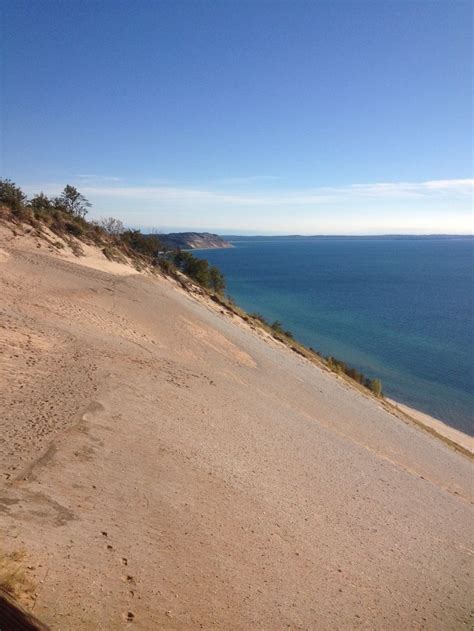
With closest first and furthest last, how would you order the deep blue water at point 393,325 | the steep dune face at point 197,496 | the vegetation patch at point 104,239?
the steep dune face at point 197,496 < the vegetation patch at point 104,239 < the deep blue water at point 393,325

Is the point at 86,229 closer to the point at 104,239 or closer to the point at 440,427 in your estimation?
the point at 104,239

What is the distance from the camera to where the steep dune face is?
6160 millimetres

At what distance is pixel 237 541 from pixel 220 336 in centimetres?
1518

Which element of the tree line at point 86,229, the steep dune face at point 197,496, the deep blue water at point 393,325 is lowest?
the deep blue water at point 393,325

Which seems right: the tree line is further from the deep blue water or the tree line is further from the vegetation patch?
the deep blue water

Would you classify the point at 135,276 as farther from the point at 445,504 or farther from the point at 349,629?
the point at 349,629

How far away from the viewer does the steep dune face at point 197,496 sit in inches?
243

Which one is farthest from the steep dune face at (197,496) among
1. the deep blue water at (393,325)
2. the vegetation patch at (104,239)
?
the deep blue water at (393,325)

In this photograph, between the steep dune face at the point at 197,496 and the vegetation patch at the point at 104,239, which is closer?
the steep dune face at the point at 197,496

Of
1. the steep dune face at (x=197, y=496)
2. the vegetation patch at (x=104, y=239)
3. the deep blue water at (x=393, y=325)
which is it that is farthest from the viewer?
the deep blue water at (x=393, y=325)

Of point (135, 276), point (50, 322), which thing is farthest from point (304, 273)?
point (50, 322)

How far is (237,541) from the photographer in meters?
7.80

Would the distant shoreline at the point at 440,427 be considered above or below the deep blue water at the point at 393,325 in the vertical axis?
below

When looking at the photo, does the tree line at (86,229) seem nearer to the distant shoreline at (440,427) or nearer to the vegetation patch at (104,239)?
the vegetation patch at (104,239)
